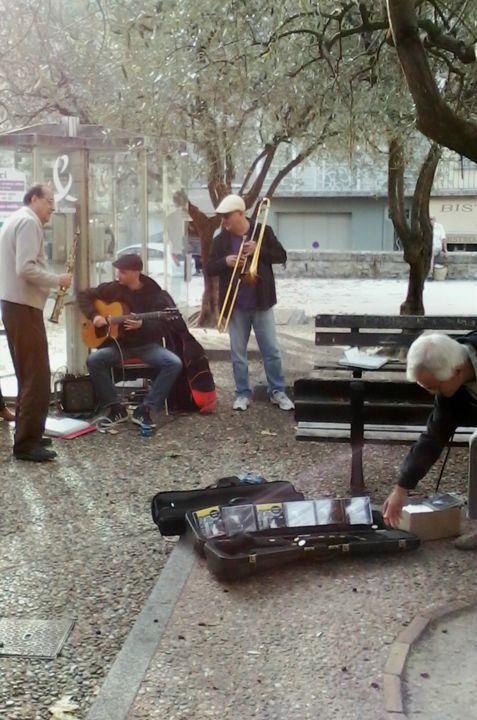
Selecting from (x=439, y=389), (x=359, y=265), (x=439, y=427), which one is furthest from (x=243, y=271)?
(x=359, y=265)

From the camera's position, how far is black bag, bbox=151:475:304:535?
4586 mm

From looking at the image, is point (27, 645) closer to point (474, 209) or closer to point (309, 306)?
point (309, 306)

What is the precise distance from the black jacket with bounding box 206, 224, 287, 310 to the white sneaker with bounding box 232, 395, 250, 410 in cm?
80

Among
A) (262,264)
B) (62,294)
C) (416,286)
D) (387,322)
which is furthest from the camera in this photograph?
(416,286)

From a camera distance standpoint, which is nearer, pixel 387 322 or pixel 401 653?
pixel 401 653

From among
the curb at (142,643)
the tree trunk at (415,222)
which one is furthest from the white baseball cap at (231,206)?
the tree trunk at (415,222)

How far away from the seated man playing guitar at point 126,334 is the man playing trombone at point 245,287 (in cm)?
51

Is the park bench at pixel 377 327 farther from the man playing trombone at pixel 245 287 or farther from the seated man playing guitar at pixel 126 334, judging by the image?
the seated man playing guitar at pixel 126 334

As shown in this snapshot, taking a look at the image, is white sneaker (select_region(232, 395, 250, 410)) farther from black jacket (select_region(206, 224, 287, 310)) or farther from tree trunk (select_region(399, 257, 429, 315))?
tree trunk (select_region(399, 257, 429, 315))

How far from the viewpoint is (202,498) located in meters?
4.76

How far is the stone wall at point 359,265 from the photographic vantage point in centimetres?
2577

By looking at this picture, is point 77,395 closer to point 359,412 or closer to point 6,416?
point 6,416

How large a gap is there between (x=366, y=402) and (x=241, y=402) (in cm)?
255

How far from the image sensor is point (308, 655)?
11.2 feet
